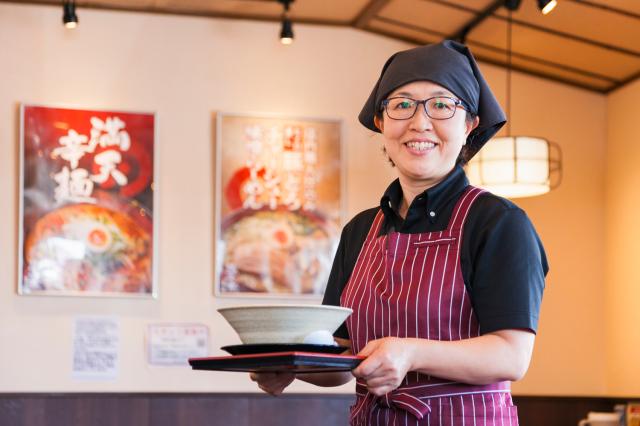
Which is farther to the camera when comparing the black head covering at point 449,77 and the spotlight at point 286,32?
the spotlight at point 286,32

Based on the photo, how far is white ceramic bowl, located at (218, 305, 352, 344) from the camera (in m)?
1.74

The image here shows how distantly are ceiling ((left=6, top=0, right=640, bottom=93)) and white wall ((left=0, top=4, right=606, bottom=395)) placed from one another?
109mm

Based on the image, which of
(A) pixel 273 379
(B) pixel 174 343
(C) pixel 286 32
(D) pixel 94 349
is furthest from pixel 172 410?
(A) pixel 273 379

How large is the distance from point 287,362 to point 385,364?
0.51 ft

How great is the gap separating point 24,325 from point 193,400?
3.07 feet

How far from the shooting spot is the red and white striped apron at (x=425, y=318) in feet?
5.95

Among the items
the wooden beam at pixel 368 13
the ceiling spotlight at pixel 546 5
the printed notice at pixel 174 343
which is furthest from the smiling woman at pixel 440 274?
the printed notice at pixel 174 343

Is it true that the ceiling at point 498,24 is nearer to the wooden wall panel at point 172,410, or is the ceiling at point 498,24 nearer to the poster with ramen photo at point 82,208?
the poster with ramen photo at point 82,208

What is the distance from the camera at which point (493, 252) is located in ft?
5.93

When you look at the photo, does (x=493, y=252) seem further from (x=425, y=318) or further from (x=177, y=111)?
(x=177, y=111)

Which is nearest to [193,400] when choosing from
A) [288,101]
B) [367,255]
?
[288,101]

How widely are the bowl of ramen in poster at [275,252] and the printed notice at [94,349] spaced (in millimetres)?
638

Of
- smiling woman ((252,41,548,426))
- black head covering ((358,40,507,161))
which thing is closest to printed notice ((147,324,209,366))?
smiling woman ((252,41,548,426))

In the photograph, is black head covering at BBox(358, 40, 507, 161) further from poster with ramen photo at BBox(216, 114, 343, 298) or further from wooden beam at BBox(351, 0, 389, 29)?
poster with ramen photo at BBox(216, 114, 343, 298)
